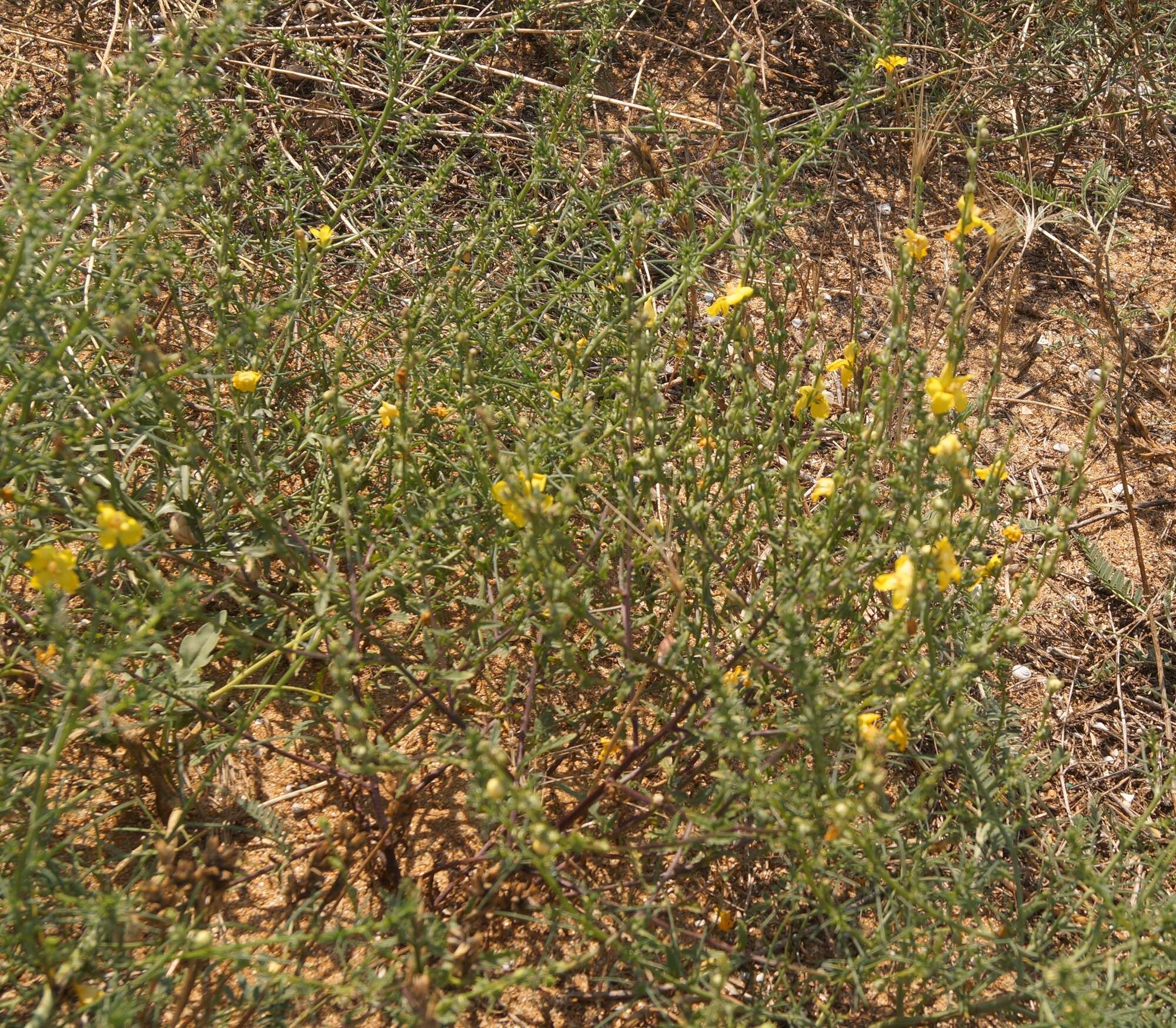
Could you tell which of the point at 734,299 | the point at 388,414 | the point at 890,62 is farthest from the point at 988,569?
the point at 890,62

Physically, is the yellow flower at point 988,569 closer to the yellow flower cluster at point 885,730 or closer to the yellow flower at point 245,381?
the yellow flower cluster at point 885,730

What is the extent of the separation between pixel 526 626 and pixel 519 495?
13.6 inches

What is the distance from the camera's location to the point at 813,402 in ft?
6.94

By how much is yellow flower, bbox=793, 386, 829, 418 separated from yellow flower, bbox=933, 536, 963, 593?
1.30 ft

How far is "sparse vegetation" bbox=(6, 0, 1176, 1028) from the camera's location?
1673 millimetres

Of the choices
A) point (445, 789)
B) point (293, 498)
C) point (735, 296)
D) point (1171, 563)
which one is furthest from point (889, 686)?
point (1171, 563)

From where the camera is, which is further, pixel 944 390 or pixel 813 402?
pixel 813 402

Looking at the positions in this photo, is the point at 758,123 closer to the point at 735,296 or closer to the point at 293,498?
the point at 735,296

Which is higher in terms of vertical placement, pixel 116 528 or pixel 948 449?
pixel 948 449

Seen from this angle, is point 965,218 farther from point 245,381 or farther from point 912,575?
point 245,381

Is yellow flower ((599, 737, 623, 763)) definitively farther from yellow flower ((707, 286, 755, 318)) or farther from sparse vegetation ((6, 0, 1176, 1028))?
yellow flower ((707, 286, 755, 318))

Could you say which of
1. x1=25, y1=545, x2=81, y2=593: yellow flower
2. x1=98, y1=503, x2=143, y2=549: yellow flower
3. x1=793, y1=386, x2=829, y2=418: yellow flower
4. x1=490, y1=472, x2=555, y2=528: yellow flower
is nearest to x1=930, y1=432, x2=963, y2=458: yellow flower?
x1=793, y1=386, x2=829, y2=418: yellow flower

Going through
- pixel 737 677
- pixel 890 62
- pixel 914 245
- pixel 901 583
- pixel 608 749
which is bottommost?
pixel 608 749

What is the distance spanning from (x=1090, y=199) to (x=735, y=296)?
2226 mm
